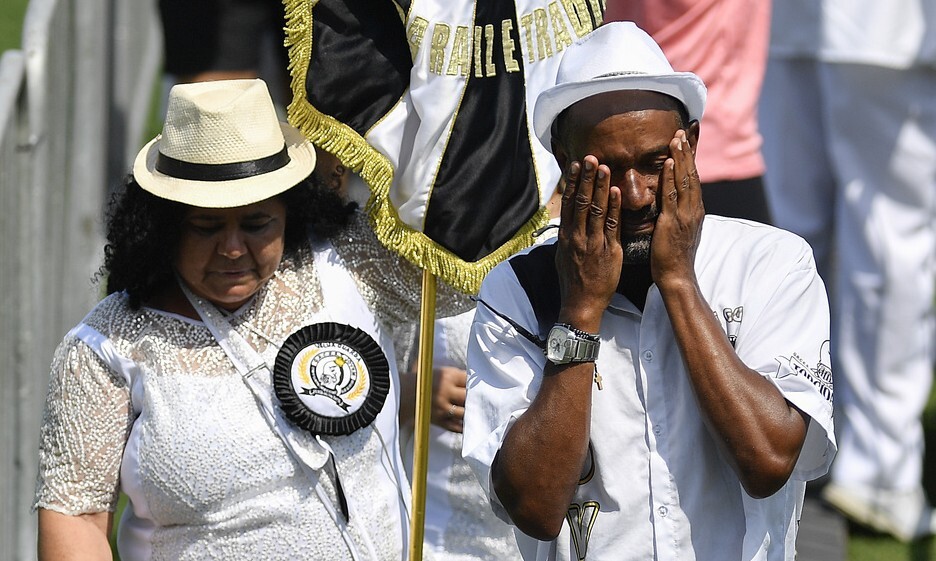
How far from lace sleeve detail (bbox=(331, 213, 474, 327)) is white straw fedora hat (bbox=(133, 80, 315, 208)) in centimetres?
24

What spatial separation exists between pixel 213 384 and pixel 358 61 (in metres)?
0.88

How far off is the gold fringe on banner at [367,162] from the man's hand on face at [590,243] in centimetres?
102

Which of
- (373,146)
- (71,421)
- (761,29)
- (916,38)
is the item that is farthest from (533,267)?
(916,38)

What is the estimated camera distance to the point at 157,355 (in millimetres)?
3701

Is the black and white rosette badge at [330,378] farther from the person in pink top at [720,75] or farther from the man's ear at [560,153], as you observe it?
the person in pink top at [720,75]

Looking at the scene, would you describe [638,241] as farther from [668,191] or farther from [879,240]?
[879,240]

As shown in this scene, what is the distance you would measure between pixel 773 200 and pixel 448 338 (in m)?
2.70

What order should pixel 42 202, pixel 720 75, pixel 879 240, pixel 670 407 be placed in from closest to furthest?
pixel 670 407 → pixel 720 75 → pixel 42 202 → pixel 879 240

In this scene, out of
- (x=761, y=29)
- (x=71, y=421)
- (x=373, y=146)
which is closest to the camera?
(x=71, y=421)

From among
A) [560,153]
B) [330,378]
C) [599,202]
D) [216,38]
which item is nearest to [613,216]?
[599,202]

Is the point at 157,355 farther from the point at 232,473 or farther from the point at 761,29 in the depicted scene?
the point at 761,29

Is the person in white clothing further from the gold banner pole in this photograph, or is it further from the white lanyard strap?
the white lanyard strap

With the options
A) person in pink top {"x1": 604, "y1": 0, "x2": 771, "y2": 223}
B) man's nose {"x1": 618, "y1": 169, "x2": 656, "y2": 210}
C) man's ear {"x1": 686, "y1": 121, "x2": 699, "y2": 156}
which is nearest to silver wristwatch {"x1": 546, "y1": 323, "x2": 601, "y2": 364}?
man's nose {"x1": 618, "y1": 169, "x2": 656, "y2": 210}

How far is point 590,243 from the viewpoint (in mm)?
2902
